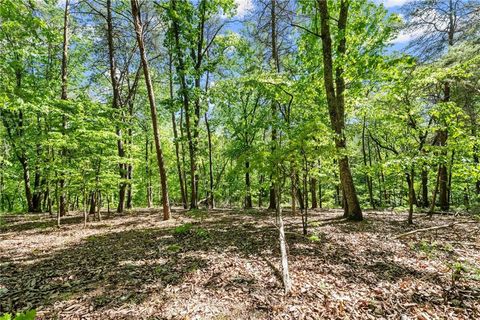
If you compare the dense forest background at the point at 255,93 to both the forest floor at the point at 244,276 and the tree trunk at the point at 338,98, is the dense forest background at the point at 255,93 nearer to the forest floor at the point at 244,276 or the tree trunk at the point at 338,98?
the tree trunk at the point at 338,98

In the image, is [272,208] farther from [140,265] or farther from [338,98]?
[140,265]

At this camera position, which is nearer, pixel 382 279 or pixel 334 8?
pixel 382 279

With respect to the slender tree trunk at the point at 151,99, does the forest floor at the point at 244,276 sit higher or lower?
lower

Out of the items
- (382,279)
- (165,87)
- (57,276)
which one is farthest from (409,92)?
(165,87)

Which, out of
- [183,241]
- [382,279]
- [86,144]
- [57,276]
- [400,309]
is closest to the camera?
[400,309]

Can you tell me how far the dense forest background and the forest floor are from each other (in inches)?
62.4

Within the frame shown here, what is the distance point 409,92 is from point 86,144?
37.6ft

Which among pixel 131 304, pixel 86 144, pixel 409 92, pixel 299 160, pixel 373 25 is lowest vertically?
pixel 131 304

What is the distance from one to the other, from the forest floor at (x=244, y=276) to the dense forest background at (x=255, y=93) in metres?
1.58

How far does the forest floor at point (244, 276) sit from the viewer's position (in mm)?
3094

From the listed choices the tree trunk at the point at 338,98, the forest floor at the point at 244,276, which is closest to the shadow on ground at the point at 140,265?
the forest floor at the point at 244,276

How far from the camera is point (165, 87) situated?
61.6 feet

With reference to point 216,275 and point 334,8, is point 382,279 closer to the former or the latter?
point 216,275

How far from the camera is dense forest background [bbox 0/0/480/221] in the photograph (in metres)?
6.59
